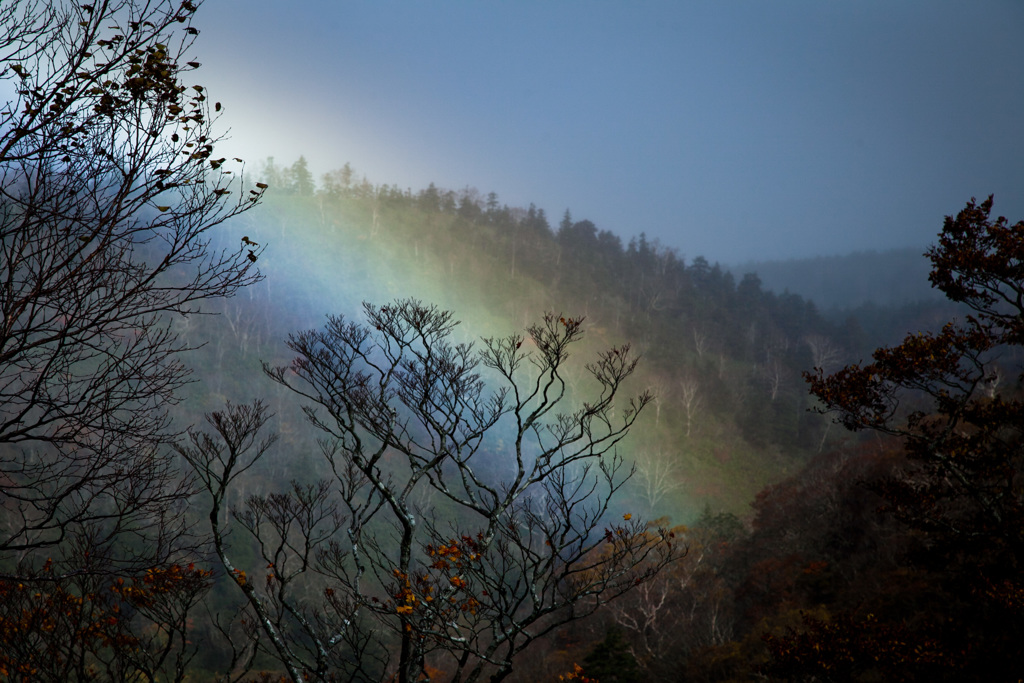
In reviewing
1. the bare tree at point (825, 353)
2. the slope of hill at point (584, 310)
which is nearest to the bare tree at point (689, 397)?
the slope of hill at point (584, 310)

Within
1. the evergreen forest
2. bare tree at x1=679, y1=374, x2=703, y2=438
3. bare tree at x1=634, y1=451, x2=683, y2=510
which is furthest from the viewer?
bare tree at x1=679, y1=374, x2=703, y2=438

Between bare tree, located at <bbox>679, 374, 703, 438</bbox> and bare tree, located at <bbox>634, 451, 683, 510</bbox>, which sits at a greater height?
bare tree, located at <bbox>679, 374, 703, 438</bbox>

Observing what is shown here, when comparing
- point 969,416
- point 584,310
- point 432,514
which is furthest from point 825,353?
point 432,514

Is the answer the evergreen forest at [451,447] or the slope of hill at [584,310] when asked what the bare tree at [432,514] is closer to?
the evergreen forest at [451,447]

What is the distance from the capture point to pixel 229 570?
26.8 feet

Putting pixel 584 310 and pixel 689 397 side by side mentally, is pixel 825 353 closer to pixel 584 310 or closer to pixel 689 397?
pixel 689 397

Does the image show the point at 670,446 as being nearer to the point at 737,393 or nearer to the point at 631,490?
the point at 631,490

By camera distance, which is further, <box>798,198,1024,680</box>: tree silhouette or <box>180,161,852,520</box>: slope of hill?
<box>180,161,852,520</box>: slope of hill

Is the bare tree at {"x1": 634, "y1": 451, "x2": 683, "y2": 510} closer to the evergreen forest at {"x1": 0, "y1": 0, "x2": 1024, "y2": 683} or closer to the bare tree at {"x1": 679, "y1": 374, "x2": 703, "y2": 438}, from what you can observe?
the evergreen forest at {"x1": 0, "y1": 0, "x2": 1024, "y2": 683}

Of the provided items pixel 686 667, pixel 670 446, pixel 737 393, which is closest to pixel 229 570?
pixel 686 667

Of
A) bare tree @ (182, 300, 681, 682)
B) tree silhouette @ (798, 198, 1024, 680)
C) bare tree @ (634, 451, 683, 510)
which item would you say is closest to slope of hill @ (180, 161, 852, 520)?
bare tree @ (634, 451, 683, 510)

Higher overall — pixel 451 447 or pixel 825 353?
pixel 451 447

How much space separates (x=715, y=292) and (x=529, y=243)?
2533cm

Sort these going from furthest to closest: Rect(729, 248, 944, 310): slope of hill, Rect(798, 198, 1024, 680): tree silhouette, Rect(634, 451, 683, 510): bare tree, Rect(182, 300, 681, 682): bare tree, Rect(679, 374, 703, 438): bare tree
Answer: Rect(729, 248, 944, 310): slope of hill < Rect(679, 374, 703, 438): bare tree < Rect(634, 451, 683, 510): bare tree < Rect(182, 300, 681, 682): bare tree < Rect(798, 198, 1024, 680): tree silhouette
